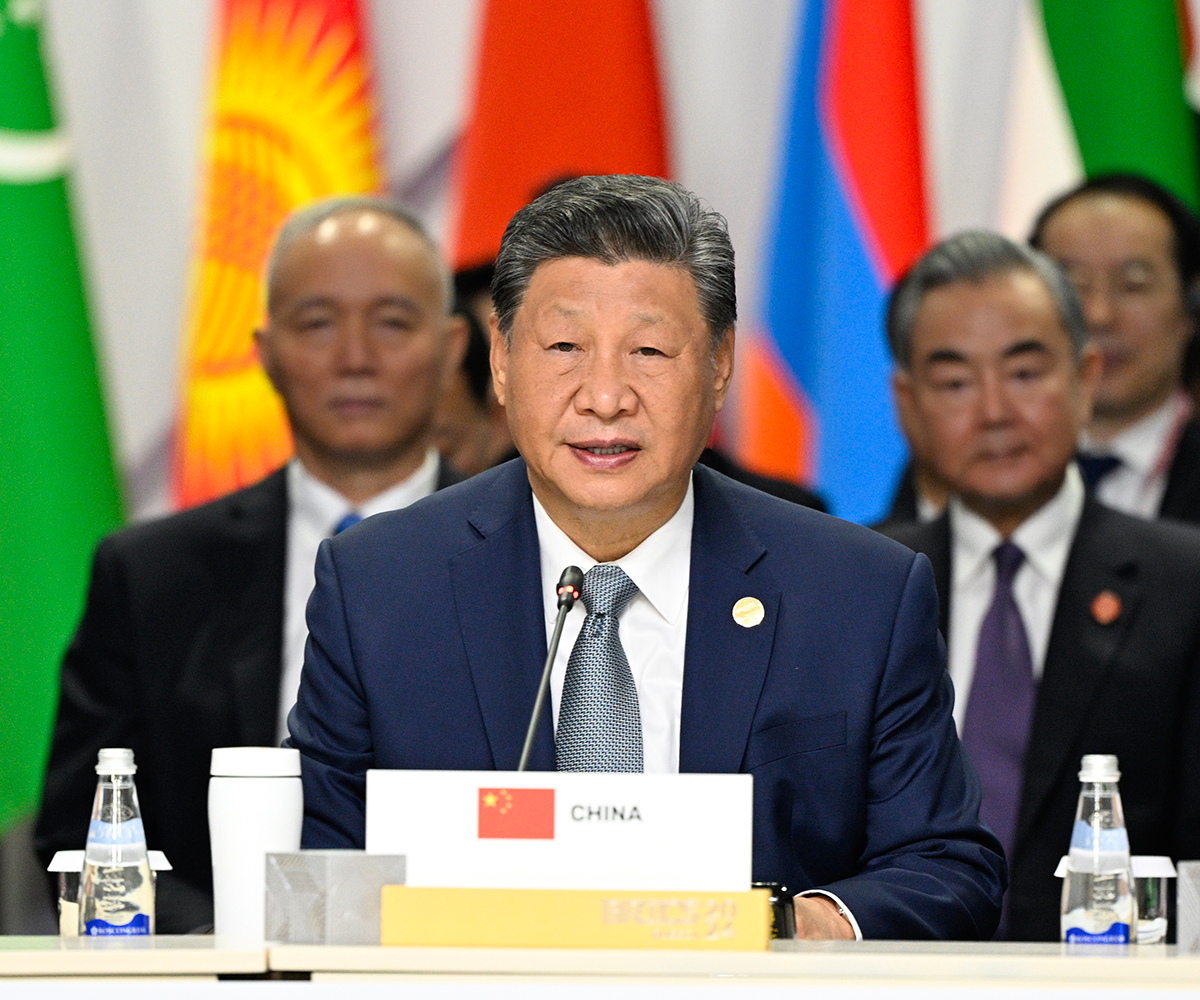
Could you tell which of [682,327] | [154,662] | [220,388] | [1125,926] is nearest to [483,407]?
[220,388]

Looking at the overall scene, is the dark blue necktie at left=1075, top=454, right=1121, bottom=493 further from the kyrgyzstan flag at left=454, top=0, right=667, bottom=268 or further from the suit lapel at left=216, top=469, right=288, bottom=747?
the suit lapel at left=216, top=469, right=288, bottom=747

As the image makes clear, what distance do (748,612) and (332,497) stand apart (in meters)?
1.70

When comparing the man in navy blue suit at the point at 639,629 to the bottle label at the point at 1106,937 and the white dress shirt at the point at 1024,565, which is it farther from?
the white dress shirt at the point at 1024,565

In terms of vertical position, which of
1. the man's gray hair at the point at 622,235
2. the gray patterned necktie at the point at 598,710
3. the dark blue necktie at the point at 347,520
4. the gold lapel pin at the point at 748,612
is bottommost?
the gray patterned necktie at the point at 598,710

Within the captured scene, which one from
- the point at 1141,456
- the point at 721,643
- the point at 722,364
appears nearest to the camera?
the point at 721,643

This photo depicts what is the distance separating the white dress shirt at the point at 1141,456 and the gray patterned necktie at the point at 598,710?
7.86 feet

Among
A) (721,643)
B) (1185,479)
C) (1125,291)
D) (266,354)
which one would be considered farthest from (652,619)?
(1125,291)

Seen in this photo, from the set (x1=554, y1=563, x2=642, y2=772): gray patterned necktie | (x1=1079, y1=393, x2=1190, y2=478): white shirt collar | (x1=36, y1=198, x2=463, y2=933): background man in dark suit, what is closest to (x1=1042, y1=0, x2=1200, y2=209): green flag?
(x1=1079, y1=393, x2=1190, y2=478): white shirt collar

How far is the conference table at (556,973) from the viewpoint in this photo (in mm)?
1531

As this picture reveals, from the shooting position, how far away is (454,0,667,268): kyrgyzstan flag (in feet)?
17.0

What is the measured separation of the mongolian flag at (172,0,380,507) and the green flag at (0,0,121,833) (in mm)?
366

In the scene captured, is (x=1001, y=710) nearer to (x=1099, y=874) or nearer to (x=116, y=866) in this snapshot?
(x=1099, y=874)

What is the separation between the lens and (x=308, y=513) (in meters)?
4.01

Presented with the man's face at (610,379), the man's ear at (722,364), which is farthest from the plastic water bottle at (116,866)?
the man's ear at (722,364)
